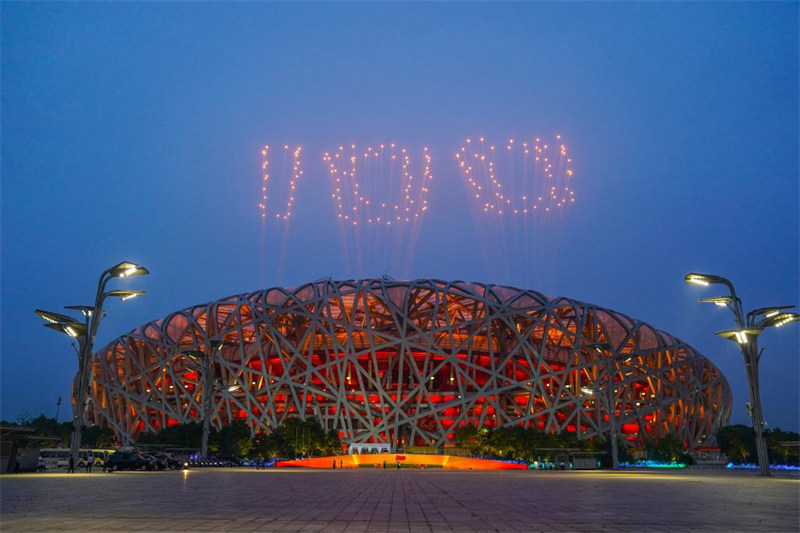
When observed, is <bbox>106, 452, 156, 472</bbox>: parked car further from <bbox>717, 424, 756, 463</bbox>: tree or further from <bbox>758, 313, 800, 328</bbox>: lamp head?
<bbox>717, 424, 756, 463</bbox>: tree

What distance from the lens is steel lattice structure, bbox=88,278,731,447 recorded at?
73.8 metres

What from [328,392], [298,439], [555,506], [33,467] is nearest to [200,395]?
[328,392]

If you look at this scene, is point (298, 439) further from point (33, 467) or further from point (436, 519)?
point (436, 519)

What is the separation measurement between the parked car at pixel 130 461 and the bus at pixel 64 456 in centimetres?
719

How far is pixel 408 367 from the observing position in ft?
268

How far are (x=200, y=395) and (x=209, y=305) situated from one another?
10.9 meters

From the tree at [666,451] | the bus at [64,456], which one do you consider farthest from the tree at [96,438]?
the tree at [666,451]

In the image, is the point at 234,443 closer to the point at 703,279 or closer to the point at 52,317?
the point at 52,317

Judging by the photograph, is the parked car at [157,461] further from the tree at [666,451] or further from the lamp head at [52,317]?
the tree at [666,451]

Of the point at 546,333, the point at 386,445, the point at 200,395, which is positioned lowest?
the point at 386,445

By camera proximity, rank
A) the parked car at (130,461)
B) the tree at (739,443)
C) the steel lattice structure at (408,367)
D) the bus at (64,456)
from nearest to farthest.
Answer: the parked car at (130,461) < the bus at (64,456) < the tree at (739,443) < the steel lattice structure at (408,367)

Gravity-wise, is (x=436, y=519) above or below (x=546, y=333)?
below

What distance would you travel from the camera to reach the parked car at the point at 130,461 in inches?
1455

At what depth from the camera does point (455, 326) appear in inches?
2926
